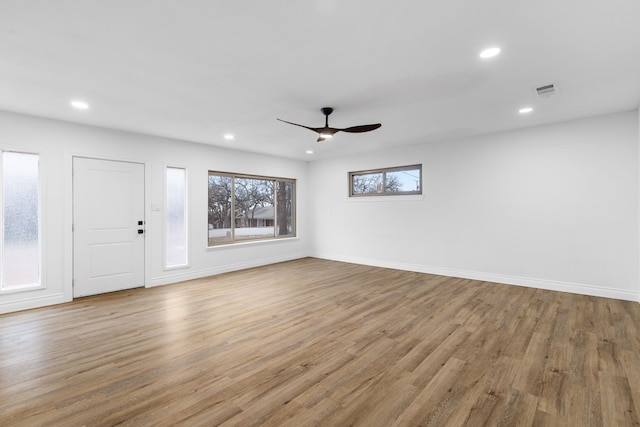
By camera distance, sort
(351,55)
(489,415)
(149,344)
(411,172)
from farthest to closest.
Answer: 1. (411,172)
2. (149,344)
3. (351,55)
4. (489,415)

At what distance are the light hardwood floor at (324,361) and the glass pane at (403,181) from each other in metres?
2.52

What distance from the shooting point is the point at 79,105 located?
360 centimetres

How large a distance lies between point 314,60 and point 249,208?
4588 mm

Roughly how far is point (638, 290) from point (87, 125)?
26.4ft

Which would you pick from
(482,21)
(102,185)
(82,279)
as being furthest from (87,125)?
(482,21)

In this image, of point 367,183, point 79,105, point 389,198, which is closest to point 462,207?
point 389,198

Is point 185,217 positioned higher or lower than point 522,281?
higher

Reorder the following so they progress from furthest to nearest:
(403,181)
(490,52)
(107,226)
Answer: (403,181), (107,226), (490,52)

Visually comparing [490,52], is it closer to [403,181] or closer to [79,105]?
[403,181]

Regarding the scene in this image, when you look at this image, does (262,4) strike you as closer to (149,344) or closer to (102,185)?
(149,344)

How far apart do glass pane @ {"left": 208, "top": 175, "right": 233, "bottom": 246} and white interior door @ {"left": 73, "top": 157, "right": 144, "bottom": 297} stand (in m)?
1.31

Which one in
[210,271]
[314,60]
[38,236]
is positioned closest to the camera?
[314,60]

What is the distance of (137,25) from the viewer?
6.77ft

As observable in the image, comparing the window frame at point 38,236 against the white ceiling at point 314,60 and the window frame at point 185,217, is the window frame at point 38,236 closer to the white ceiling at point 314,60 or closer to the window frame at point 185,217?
the white ceiling at point 314,60
